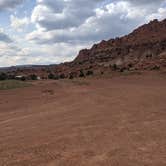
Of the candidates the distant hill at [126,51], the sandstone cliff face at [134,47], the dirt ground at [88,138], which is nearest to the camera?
the dirt ground at [88,138]

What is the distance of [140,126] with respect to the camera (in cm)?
1291

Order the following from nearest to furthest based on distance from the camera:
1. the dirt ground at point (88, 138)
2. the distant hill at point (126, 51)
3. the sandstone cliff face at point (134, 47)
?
1. the dirt ground at point (88, 138)
2. the distant hill at point (126, 51)
3. the sandstone cliff face at point (134, 47)

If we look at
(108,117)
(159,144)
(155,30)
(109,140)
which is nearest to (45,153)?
(109,140)

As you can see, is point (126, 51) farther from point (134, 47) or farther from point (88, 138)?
point (88, 138)

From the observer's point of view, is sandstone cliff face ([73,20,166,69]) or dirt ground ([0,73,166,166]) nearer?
dirt ground ([0,73,166,166])

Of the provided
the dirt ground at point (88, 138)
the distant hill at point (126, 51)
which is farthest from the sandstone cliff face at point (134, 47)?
the dirt ground at point (88, 138)

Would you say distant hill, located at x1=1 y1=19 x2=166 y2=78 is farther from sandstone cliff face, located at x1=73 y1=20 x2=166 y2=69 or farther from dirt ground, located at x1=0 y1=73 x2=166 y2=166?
dirt ground, located at x1=0 y1=73 x2=166 y2=166

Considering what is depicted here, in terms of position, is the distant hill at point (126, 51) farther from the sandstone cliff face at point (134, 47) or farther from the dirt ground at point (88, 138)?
the dirt ground at point (88, 138)

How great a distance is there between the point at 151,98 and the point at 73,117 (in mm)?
7083

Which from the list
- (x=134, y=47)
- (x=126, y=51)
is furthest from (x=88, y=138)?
(x=134, y=47)

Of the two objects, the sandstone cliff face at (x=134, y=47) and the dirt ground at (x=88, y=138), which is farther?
the sandstone cliff face at (x=134, y=47)

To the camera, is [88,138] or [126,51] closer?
[88,138]

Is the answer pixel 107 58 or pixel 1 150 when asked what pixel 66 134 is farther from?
pixel 107 58

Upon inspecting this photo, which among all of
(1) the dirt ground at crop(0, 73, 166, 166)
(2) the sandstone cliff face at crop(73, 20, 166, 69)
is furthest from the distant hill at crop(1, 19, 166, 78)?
(1) the dirt ground at crop(0, 73, 166, 166)
